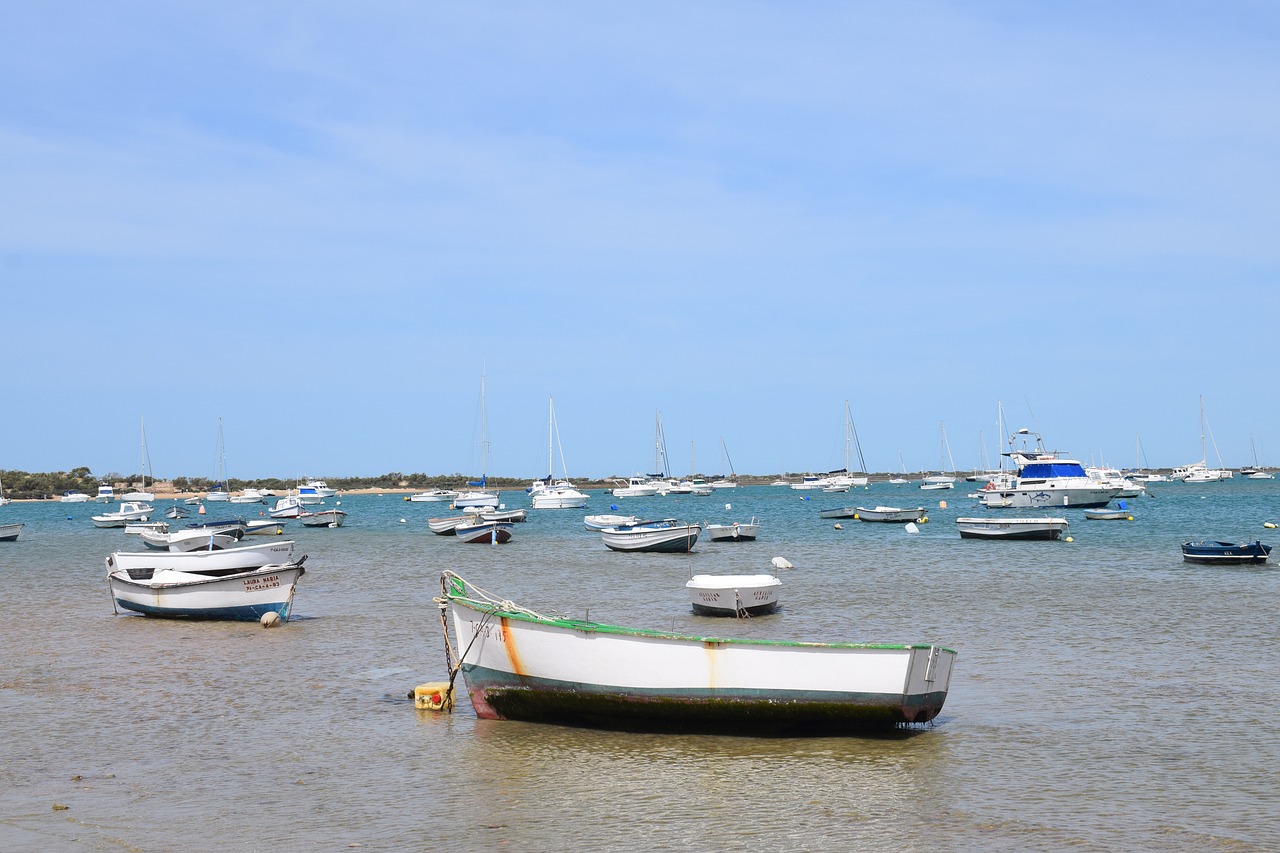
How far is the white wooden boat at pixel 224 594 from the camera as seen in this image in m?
29.0

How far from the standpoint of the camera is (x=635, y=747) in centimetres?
1561

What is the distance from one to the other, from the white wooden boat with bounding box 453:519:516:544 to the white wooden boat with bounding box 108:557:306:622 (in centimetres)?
3523

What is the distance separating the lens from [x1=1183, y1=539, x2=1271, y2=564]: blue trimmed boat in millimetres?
42469

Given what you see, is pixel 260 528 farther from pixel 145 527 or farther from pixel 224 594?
pixel 224 594

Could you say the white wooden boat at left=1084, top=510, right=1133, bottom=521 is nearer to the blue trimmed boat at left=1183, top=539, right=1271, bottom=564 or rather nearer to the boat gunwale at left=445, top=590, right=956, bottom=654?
the blue trimmed boat at left=1183, top=539, right=1271, bottom=564

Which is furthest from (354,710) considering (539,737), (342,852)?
(342,852)

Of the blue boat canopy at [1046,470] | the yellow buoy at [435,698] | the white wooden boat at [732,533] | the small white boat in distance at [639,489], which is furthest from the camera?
the small white boat in distance at [639,489]

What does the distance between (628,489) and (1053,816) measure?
5475 inches

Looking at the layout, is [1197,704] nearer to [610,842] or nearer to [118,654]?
[610,842]

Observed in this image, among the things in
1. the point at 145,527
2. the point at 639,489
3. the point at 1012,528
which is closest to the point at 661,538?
the point at 1012,528

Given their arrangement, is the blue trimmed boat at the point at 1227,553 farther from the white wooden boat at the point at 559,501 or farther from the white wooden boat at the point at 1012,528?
the white wooden boat at the point at 559,501

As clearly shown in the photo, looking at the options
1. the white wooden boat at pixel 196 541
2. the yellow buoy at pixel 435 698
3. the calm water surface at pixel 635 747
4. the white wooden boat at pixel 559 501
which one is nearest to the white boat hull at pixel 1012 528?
the calm water surface at pixel 635 747

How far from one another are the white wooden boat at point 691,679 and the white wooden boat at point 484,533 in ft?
159

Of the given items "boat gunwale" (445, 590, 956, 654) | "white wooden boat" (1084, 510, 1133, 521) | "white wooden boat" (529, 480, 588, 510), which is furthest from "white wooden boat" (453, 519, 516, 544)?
"white wooden boat" (529, 480, 588, 510)
